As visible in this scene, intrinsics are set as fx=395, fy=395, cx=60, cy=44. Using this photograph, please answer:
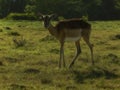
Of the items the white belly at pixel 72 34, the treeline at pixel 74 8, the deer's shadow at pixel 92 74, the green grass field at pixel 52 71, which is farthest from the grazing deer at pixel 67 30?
the treeline at pixel 74 8

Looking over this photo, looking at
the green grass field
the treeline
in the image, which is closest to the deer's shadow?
the green grass field

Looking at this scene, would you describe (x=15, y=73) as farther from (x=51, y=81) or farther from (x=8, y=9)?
(x=8, y=9)

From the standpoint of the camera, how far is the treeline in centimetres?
5916

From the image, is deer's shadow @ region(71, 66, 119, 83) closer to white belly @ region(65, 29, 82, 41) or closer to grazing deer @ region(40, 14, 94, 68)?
grazing deer @ region(40, 14, 94, 68)

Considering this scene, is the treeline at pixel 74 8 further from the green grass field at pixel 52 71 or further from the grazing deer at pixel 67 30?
the grazing deer at pixel 67 30

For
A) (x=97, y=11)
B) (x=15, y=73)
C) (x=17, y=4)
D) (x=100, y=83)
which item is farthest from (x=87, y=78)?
(x=17, y=4)

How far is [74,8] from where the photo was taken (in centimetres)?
6147

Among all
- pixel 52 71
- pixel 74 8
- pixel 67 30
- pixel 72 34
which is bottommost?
pixel 74 8

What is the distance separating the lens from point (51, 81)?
11.9 metres

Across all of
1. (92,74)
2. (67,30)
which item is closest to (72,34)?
(67,30)

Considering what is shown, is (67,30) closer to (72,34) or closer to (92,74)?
(72,34)

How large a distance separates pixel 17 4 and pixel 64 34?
6252 centimetres

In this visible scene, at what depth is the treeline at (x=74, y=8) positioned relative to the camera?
59.2 meters

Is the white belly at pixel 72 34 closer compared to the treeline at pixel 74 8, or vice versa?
the white belly at pixel 72 34
